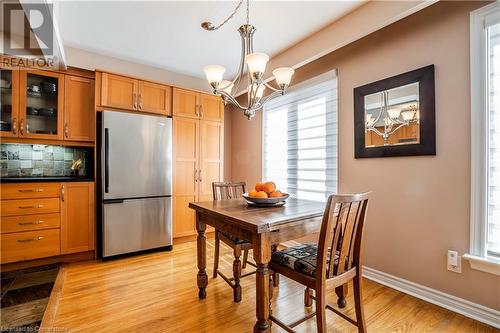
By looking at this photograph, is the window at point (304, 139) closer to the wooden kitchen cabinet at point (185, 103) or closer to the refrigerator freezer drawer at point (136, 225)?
the wooden kitchen cabinet at point (185, 103)

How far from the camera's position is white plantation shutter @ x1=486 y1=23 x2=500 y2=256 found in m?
1.68

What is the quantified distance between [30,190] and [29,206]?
17 centimetres

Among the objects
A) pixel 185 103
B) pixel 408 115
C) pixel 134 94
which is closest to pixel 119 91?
pixel 134 94

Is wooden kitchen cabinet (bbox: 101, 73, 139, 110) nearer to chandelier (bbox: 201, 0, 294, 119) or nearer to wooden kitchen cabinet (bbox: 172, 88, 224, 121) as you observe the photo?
wooden kitchen cabinet (bbox: 172, 88, 224, 121)

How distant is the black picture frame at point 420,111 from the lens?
6.39 ft

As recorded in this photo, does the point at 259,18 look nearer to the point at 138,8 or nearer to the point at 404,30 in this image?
the point at 138,8

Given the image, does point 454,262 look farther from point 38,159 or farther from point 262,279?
point 38,159

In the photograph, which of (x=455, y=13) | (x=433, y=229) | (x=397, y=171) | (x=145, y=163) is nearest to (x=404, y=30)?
(x=455, y=13)

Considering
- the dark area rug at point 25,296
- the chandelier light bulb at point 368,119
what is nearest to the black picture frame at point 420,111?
the chandelier light bulb at point 368,119

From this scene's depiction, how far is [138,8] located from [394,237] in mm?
3150

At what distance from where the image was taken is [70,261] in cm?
282

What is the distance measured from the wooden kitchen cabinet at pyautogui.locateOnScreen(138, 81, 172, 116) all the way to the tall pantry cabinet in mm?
86

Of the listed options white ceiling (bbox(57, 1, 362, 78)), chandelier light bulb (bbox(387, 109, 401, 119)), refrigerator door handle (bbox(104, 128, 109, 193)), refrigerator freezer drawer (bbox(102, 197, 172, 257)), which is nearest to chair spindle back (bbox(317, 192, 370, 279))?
chandelier light bulb (bbox(387, 109, 401, 119))

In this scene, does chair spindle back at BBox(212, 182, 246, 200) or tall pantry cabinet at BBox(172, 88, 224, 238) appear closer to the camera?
chair spindle back at BBox(212, 182, 246, 200)
